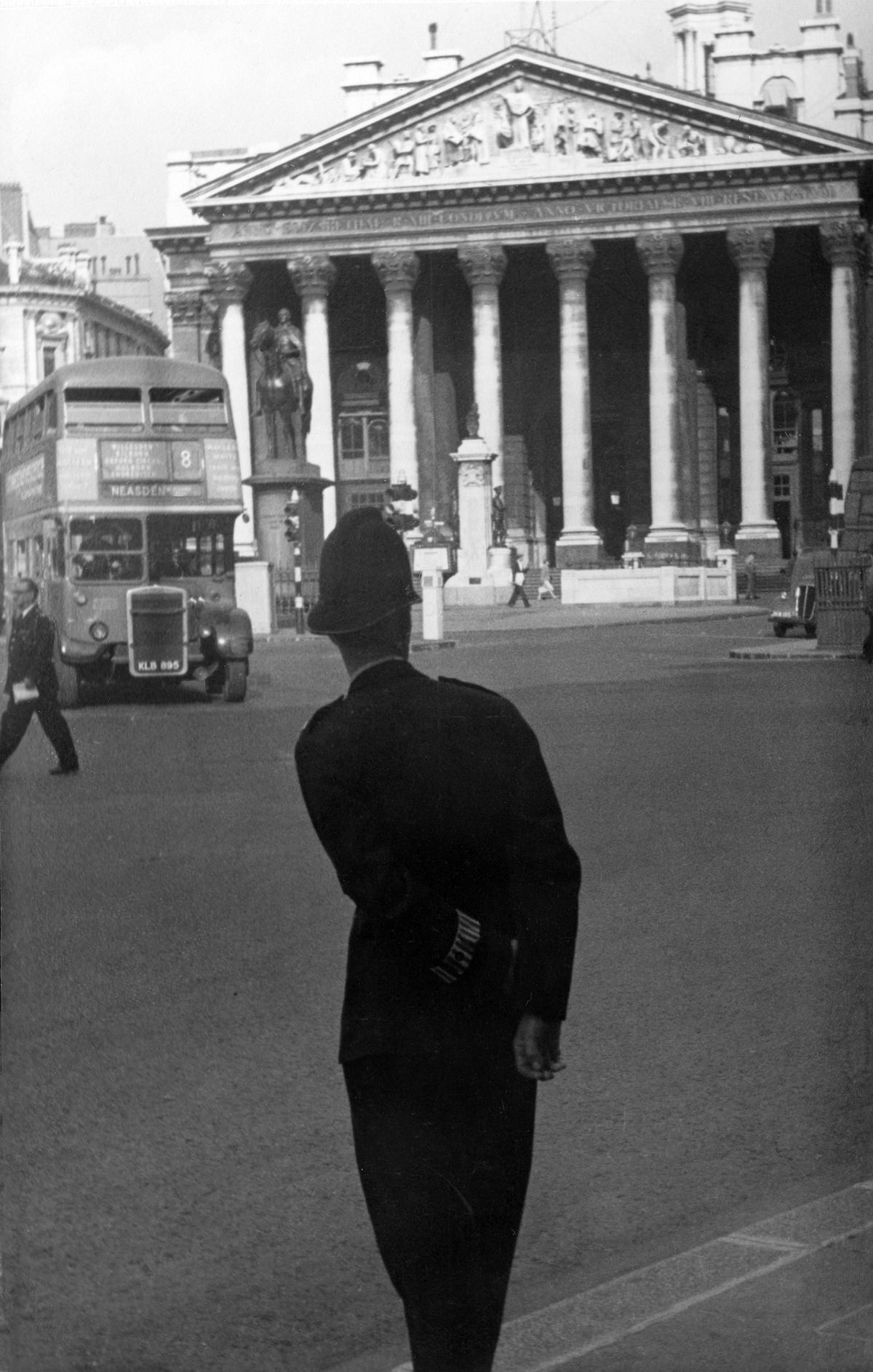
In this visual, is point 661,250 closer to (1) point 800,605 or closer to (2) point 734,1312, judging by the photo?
(1) point 800,605

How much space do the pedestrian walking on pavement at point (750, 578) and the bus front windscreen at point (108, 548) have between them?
113ft

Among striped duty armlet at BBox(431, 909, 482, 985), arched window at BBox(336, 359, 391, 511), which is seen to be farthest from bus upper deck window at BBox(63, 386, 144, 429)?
arched window at BBox(336, 359, 391, 511)

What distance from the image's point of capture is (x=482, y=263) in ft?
225

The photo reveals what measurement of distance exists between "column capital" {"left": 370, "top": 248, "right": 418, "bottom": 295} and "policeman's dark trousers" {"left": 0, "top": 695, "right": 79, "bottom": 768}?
1389cm

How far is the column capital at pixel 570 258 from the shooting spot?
68.6 metres

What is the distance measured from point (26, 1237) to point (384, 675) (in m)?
2.30

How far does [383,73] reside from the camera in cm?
672

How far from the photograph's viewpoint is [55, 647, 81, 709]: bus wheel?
8.34m

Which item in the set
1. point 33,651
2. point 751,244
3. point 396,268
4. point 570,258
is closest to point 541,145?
point 570,258

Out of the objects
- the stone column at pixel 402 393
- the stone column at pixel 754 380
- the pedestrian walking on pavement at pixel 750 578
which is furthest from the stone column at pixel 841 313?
the stone column at pixel 402 393

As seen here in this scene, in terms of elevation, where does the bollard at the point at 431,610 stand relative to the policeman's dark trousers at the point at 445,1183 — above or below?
above

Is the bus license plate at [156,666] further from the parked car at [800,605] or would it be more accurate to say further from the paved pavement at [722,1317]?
the parked car at [800,605]

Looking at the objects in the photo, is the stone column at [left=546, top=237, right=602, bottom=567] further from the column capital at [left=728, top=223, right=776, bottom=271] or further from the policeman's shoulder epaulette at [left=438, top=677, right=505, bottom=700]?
the policeman's shoulder epaulette at [left=438, top=677, right=505, bottom=700]

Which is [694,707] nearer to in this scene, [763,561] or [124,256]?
[124,256]
